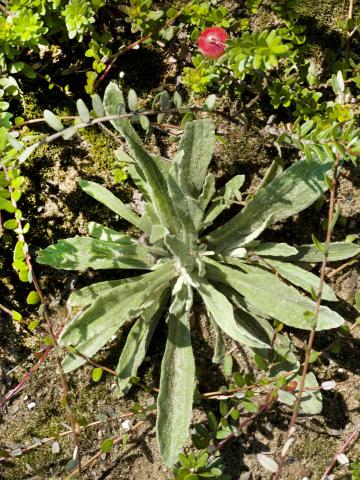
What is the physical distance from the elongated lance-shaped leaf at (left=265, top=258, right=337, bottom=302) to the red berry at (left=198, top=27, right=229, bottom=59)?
81 centimetres

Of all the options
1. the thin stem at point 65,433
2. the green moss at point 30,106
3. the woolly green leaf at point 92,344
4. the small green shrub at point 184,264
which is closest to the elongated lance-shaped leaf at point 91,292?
the small green shrub at point 184,264

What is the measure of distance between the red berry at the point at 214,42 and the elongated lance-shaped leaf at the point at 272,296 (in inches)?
30.2

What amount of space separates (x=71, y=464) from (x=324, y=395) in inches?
41.5

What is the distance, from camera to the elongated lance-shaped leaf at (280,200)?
2231mm

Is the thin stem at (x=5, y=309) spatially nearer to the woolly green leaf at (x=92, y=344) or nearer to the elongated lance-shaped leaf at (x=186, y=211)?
the woolly green leaf at (x=92, y=344)

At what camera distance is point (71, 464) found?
7.37ft

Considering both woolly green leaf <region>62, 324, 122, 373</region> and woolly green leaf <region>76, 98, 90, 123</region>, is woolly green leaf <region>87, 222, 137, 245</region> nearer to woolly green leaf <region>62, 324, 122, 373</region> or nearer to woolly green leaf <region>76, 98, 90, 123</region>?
woolly green leaf <region>62, 324, 122, 373</region>

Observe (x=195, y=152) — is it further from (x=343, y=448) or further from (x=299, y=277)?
(x=343, y=448)

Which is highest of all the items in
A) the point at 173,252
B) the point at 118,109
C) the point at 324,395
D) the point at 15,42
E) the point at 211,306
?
the point at 15,42

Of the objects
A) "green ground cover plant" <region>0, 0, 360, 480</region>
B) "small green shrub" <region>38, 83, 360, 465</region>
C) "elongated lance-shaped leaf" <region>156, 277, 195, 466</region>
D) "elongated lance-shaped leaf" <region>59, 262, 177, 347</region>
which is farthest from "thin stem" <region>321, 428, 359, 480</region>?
"elongated lance-shaped leaf" <region>59, 262, 177, 347</region>

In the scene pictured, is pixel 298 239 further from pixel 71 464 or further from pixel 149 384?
pixel 71 464

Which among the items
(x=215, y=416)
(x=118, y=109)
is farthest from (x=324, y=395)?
(x=118, y=109)

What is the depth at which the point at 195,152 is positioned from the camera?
225cm

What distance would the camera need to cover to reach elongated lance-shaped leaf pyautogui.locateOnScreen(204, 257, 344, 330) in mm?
2086
